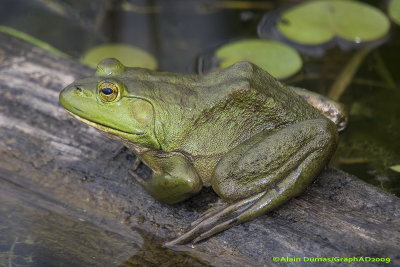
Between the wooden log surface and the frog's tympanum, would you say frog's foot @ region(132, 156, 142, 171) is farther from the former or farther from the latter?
the frog's tympanum

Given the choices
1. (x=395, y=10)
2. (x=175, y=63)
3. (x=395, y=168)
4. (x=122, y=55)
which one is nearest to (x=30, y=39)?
(x=122, y=55)

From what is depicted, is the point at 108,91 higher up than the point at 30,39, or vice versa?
the point at 30,39

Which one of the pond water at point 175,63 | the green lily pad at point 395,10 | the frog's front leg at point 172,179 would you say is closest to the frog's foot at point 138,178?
the frog's front leg at point 172,179

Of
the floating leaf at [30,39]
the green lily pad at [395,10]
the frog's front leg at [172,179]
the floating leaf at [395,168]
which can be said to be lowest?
the floating leaf at [395,168]

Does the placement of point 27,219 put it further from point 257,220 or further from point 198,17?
point 198,17

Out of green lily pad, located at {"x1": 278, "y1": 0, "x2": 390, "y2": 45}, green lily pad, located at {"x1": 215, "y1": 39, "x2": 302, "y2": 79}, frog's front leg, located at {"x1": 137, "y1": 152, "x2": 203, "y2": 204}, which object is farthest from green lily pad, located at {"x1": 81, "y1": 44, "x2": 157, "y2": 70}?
frog's front leg, located at {"x1": 137, "y1": 152, "x2": 203, "y2": 204}

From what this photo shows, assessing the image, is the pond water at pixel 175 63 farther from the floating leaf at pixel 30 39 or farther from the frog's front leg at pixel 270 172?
the frog's front leg at pixel 270 172

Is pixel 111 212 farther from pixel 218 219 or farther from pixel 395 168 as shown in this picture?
pixel 395 168
